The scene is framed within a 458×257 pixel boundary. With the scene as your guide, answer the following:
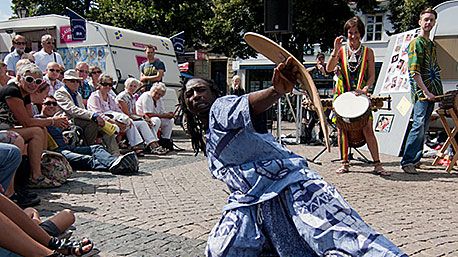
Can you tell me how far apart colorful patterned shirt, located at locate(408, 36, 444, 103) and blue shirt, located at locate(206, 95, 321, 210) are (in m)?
4.80

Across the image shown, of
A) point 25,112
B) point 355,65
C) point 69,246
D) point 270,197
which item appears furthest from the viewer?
point 355,65

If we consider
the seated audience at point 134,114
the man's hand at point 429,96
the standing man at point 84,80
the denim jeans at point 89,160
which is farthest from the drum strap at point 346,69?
the standing man at point 84,80

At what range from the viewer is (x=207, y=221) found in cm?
425

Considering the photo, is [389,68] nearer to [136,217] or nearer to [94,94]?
[94,94]

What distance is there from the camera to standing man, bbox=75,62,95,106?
870 centimetres

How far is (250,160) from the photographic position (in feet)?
7.32

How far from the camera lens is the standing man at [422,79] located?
6.41m

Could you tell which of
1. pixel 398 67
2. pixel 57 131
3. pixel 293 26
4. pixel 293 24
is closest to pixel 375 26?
pixel 293 26

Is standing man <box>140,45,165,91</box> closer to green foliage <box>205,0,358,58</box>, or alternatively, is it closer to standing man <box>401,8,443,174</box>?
standing man <box>401,8,443,174</box>

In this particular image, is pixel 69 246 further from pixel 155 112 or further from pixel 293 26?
pixel 293 26

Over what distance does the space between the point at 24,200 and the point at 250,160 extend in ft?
10.0

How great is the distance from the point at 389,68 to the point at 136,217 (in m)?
7.08

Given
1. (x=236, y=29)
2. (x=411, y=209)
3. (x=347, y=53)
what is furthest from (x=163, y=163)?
(x=236, y=29)

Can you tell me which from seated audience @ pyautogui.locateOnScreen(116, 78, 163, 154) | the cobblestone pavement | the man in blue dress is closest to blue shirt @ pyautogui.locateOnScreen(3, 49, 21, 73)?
seated audience @ pyautogui.locateOnScreen(116, 78, 163, 154)
